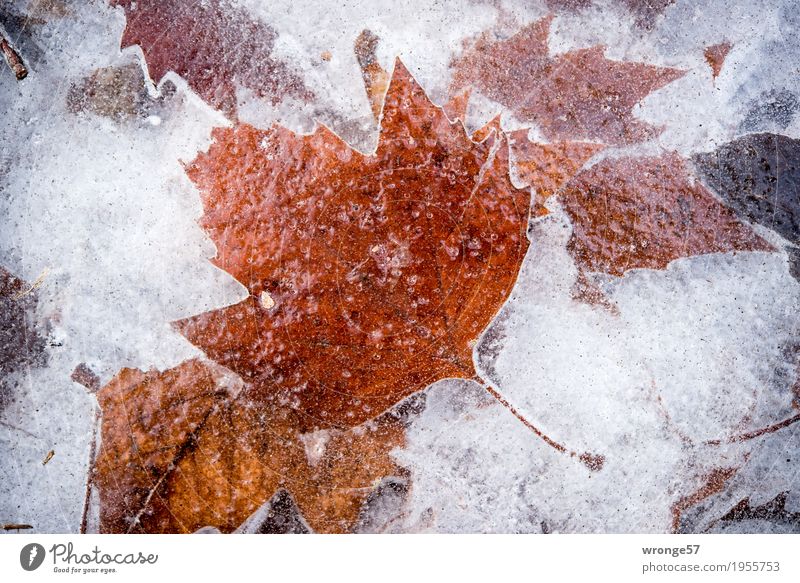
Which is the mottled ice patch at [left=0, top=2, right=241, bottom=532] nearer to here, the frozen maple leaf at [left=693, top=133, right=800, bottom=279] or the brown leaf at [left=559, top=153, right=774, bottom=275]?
the brown leaf at [left=559, top=153, right=774, bottom=275]

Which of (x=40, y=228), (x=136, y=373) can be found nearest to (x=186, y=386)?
(x=136, y=373)

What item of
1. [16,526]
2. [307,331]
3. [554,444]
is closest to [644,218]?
[554,444]

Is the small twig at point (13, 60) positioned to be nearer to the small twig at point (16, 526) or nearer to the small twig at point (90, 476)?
the small twig at point (90, 476)

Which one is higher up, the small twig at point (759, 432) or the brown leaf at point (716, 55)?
the brown leaf at point (716, 55)

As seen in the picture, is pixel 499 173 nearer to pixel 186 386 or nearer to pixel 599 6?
pixel 599 6

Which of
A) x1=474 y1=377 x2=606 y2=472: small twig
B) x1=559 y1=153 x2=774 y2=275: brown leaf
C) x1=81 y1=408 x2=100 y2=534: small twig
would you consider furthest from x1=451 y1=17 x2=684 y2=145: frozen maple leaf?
x1=81 y1=408 x2=100 y2=534: small twig

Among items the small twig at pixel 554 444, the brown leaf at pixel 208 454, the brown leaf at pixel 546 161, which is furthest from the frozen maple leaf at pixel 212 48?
the small twig at pixel 554 444
